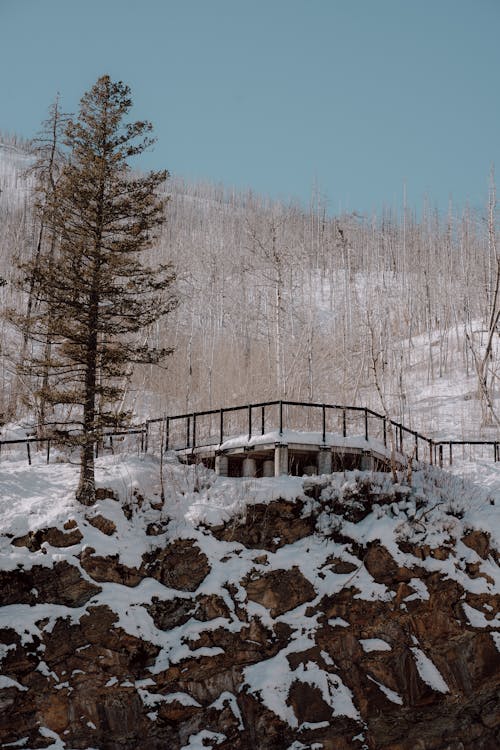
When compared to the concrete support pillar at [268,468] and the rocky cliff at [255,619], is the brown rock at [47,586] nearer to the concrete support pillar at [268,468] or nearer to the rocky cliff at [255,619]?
the rocky cliff at [255,619]

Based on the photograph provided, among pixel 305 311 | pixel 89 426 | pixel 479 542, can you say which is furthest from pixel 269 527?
pixel 305 311

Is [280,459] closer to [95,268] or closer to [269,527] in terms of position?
[269,527]

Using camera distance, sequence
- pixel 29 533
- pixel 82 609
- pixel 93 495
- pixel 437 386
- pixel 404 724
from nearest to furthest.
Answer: pixel 404 724
pixel 82 609
pixel 29 533
pixel 93 495
pixel 437 386

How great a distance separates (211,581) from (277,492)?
2.81 m

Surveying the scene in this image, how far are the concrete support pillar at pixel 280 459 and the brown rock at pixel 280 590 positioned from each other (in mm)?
3105

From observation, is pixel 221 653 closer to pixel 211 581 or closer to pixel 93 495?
pixel 211 581

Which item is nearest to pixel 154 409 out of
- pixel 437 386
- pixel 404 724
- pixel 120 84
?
pixel 437 386

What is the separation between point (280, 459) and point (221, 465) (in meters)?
1.92

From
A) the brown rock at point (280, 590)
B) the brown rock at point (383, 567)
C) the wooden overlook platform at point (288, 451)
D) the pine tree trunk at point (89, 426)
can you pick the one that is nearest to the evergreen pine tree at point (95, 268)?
the pine tree trunk at point (89, 426)

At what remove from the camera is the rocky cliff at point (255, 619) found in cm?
1341

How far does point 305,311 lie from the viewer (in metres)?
48.8

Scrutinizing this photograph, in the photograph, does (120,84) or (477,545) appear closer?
(477,545)

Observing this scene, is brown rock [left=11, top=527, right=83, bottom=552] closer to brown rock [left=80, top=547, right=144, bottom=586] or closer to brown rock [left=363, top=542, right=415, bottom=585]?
brown rock [left=80, top=547, right=144, bottom=586]

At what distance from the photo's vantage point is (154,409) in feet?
120
